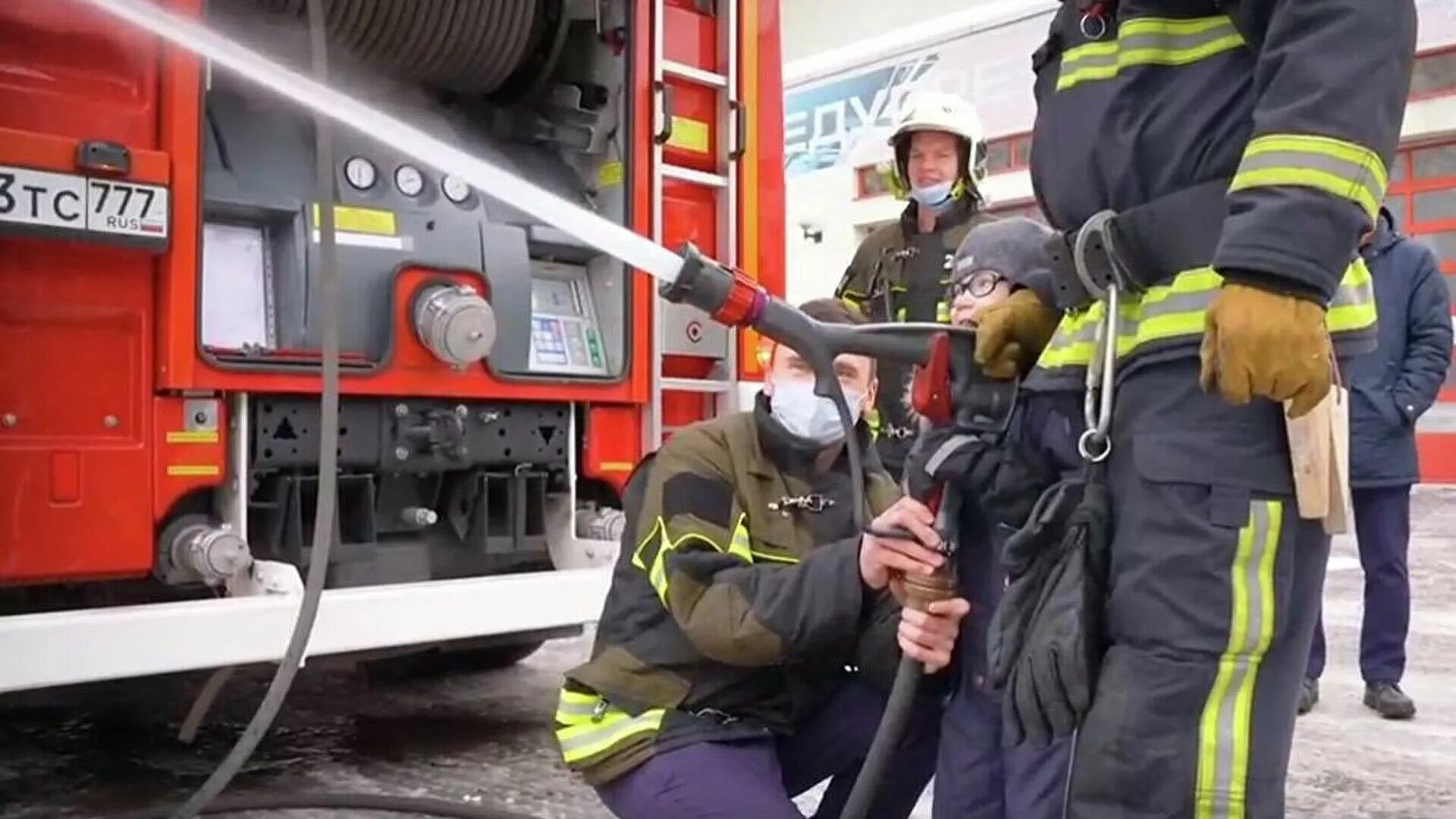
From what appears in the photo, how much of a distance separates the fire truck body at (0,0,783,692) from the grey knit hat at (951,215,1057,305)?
147 cm

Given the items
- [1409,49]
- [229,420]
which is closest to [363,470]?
[229,420]

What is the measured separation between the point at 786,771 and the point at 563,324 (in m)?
1.72

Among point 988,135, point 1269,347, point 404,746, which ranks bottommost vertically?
point 404,746

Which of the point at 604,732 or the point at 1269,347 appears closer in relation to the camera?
the point at 1269,347

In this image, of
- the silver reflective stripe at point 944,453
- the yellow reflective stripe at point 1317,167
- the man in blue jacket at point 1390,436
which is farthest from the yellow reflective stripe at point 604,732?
the man in blue jacket at point 1390,436

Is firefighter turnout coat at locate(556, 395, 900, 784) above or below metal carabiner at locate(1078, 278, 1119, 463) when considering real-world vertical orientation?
below

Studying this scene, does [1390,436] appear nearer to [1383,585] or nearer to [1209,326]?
[1383,585]

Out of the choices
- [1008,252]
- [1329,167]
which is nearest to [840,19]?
[1008,252]

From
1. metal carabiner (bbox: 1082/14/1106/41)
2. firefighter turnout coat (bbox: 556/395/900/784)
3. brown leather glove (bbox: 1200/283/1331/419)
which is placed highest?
Answer: metal carabiner (bbox: 1082/14/1106/41)

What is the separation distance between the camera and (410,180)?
3.79m

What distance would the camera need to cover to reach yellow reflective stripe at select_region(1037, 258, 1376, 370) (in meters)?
1.63

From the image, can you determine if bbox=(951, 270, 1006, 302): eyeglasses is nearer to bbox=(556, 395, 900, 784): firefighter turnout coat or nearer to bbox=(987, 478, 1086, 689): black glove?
bbox=(556, 395, 900, 784): firefighter turnout coat

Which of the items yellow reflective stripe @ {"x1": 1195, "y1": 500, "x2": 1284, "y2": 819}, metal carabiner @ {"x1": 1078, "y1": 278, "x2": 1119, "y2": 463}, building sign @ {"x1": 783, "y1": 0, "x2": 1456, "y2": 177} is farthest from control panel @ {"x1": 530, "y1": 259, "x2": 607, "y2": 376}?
building sign @ {"x1": 783, "y1": 0, "x2": 1456, "y2": 177}

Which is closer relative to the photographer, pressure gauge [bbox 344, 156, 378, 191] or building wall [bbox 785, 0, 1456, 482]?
pressure gauge [bbox 344, 156, 378, 191]
